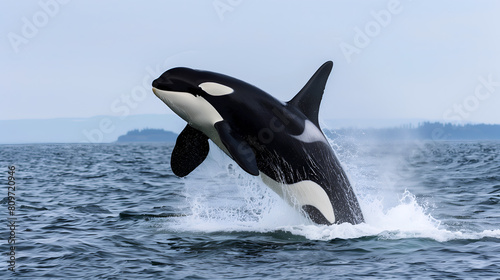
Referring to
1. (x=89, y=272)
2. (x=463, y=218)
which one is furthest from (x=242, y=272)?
(x=463, y=218)

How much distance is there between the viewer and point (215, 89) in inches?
432

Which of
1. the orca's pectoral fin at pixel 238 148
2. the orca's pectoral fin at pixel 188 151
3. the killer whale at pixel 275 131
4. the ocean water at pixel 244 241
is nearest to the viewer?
the ocean water at pixel 244 241

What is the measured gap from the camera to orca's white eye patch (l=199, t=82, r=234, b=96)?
10.9 m

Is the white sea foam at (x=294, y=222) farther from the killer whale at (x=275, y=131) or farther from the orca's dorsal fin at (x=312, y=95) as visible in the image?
the orca's dorsal fin at (x=312, y=95)

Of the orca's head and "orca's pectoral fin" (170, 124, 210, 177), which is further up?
the orca's head

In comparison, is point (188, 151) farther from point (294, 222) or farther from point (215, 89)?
point (294, 222)

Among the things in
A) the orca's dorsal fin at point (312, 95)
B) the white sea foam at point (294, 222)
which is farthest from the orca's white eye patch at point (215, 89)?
the white sea foam at point (294, 222)

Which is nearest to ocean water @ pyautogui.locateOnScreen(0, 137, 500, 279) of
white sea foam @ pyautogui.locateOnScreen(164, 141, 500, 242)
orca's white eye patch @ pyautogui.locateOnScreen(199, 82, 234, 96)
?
white sea foam @ pyautogui.locateOnScreen(164, 141, 500, 242)

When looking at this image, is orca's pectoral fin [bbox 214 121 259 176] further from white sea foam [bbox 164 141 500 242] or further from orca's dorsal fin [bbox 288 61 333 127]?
white sea foam [bbox 164 141 500 242]

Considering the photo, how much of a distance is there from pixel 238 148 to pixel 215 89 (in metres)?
1.13

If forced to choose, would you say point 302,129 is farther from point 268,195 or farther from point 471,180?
point 471,180

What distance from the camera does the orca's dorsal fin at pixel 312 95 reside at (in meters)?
11.3

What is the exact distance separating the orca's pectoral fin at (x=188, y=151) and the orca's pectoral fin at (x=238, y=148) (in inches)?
49.1

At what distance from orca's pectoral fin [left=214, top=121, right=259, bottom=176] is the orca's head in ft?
0.80
